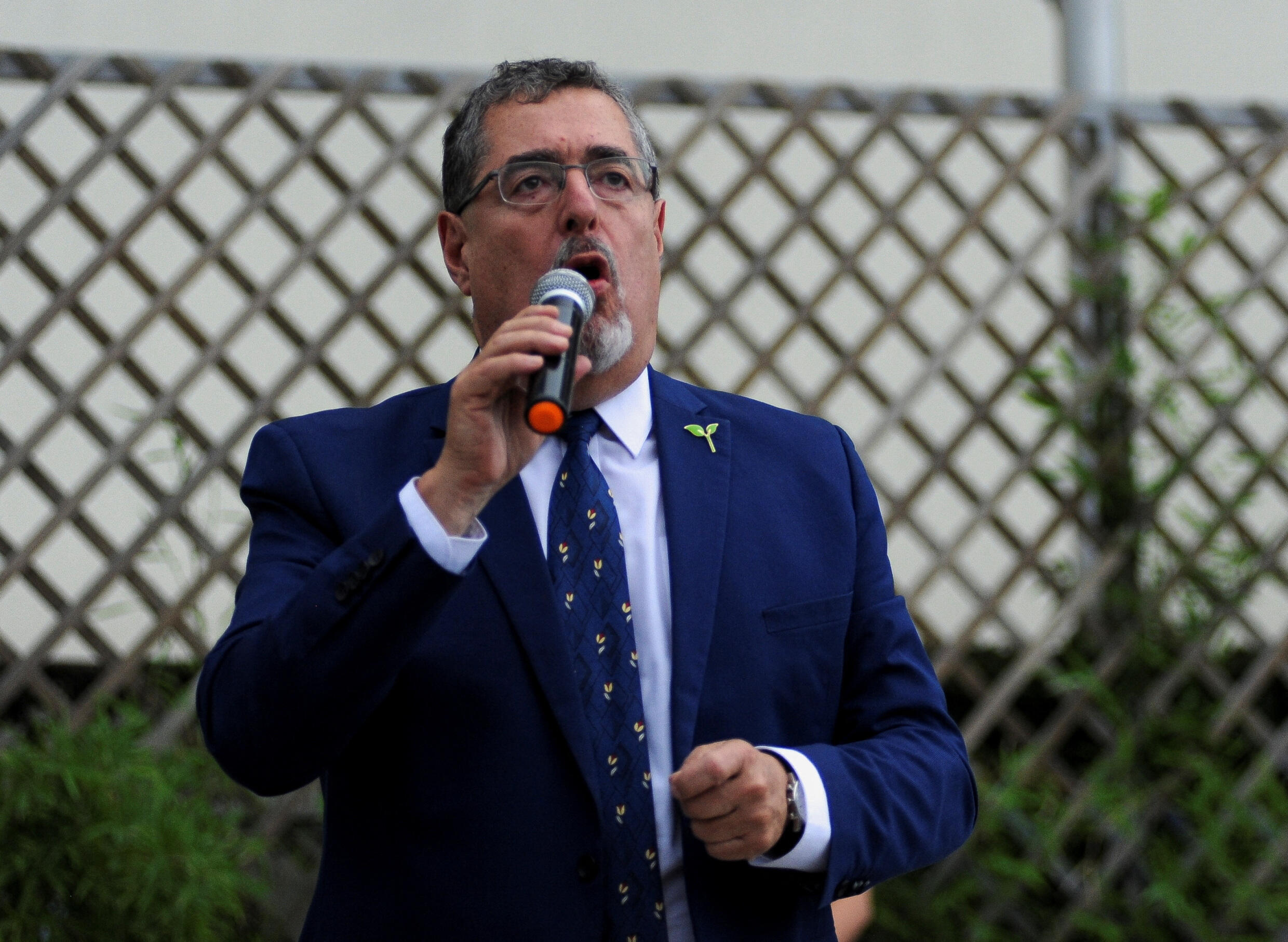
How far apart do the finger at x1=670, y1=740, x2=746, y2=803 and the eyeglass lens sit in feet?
1.68

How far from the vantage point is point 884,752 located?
1154 millimetres

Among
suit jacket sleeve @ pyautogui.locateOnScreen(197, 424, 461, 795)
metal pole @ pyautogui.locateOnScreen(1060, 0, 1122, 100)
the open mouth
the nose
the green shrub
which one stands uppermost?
metal pole @ pyautogui.locateOnScreen(1060, 0, 1122, 100)

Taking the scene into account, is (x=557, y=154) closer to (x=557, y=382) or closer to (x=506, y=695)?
(x=557, y=382)

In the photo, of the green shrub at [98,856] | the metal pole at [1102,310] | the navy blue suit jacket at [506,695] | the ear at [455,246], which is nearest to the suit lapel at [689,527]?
the navy blue suit jacket at [506,695]

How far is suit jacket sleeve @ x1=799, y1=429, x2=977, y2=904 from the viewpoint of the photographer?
43.0 inches

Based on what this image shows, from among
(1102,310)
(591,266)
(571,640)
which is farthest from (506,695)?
(1102,310)

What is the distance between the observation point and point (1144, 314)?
3.16 m

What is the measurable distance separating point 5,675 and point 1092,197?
2.54m

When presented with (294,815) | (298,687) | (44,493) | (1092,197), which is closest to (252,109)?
(44,493)

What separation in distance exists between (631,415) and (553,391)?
31 centimetres

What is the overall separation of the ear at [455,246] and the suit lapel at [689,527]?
0.68ft

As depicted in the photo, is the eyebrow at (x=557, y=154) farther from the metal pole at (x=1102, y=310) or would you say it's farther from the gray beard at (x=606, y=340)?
the metal pole at (x=1102, y=310)

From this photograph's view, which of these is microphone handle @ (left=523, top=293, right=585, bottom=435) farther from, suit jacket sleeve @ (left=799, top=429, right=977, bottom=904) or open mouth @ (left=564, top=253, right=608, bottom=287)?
suit jacket sleeve @ (left=799, top=429, right=977, bottom=904)

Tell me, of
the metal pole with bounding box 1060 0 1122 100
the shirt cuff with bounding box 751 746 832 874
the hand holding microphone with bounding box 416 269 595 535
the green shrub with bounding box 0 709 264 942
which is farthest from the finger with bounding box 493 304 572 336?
the metal pole with bounding box 1060 0 1122 100
